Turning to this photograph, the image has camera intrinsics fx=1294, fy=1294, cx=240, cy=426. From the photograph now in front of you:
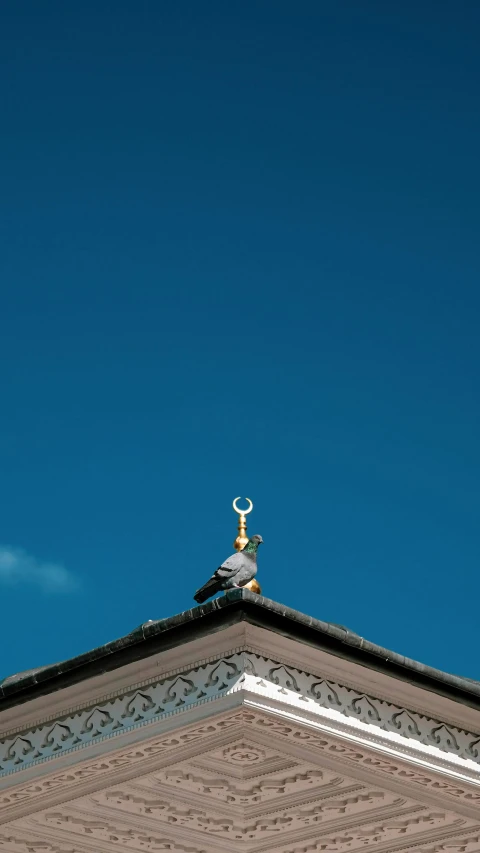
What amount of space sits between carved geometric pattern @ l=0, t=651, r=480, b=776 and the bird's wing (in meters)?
0.74

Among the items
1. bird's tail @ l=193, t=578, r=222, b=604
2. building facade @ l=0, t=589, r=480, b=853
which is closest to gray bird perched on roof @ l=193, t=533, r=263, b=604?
bird's tail @ l=193, t=578, r=222, b=604

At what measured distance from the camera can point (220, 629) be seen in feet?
27.8

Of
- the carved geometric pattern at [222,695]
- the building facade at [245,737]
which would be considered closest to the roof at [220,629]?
the building facade at [245,737]

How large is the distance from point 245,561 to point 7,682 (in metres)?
1.99

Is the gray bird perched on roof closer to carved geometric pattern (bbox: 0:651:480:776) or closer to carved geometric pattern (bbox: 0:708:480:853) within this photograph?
carved geometric pattern (bbox: 0:651:480:776)

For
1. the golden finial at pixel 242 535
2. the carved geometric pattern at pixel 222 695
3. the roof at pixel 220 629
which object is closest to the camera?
the roof at pixel 220 629

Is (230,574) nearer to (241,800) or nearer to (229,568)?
(229,568)

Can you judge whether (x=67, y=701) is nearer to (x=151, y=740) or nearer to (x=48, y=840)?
(x=151, y=740)

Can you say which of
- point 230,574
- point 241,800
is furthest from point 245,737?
point 241,800

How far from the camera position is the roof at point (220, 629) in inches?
331

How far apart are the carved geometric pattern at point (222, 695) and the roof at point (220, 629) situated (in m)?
0.25

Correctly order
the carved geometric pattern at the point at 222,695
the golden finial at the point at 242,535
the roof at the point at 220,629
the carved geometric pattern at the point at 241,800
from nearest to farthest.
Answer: the roof at the point at 220,629
the carved geometric pattern at the point at 222,695
the carved geometric pattern at the point at 241,800
the golden finial at the point at 242,535

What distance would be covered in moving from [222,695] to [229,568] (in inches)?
40.9

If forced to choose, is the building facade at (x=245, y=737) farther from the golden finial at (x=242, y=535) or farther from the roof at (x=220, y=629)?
the golden finial at (x=242, y=535)
